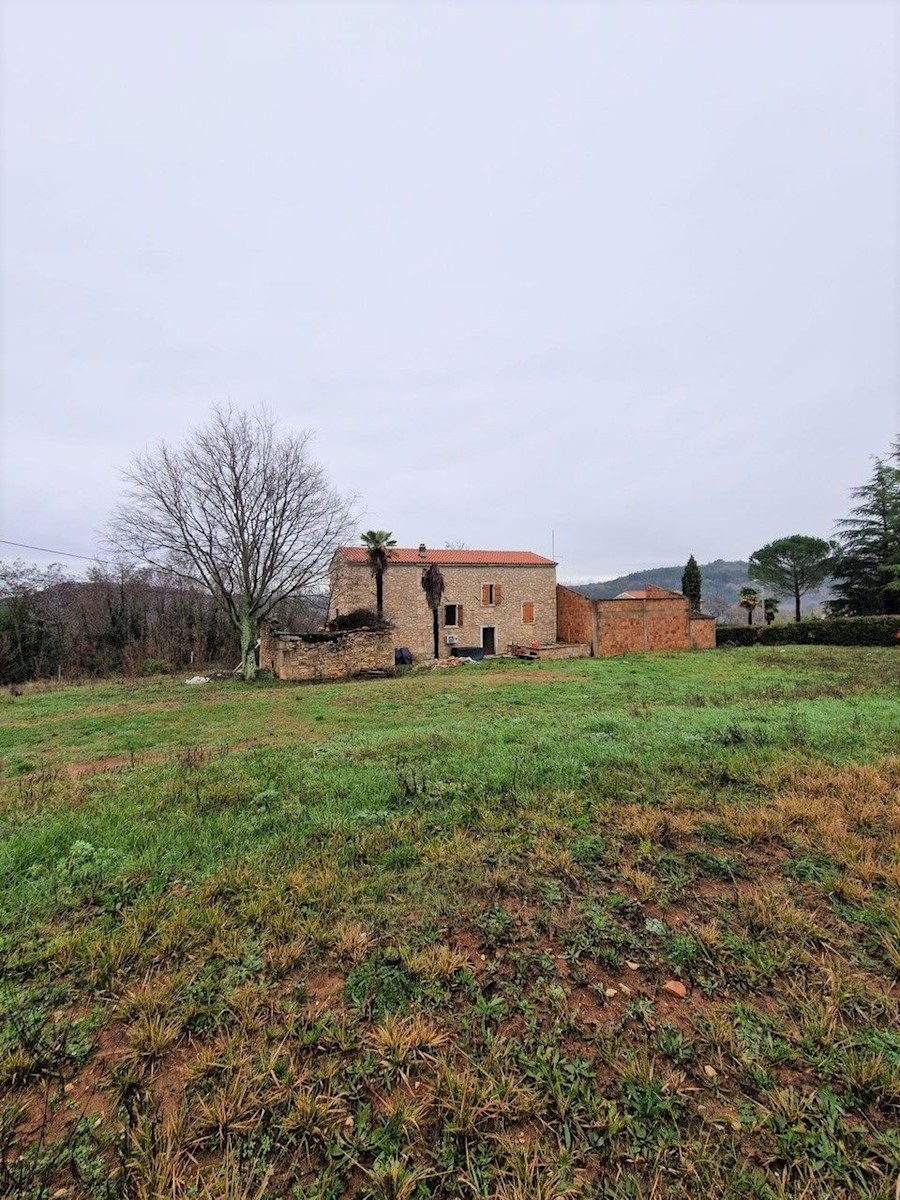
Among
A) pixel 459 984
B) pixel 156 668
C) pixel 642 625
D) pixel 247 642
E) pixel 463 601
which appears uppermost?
pixel 463 601

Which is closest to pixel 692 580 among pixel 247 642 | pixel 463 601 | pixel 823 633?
pixel 823 633

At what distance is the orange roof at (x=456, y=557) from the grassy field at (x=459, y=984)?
20726mm

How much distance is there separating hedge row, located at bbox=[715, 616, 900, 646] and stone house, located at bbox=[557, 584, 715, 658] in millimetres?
2512

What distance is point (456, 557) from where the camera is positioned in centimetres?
2694

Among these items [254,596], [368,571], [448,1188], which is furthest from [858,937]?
[368,571]

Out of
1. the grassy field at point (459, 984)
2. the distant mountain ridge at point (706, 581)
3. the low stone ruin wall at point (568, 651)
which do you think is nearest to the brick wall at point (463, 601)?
the low stone ruin wall at point (568, 651)

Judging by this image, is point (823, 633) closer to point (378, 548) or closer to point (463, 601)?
point (463, 601)

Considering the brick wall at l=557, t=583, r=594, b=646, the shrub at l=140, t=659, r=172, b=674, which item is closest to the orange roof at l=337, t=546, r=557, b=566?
the brick wall at l=557, t=583, r=594, b=646

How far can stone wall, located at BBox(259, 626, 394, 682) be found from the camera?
17516 mm

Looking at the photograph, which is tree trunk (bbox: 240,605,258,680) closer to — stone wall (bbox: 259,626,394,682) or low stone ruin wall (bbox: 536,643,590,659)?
stone wall (bbox: 259,626,394,682)

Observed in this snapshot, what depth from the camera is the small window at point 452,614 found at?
26.0 metres

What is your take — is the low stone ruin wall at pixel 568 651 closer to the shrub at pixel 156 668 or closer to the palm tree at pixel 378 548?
the palm tree at pixel 378 548

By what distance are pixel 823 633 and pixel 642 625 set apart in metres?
8.76

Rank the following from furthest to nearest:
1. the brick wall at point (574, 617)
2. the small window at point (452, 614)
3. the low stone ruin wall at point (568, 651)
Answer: the small window at point (452, 614) → the brick wall at point (574, 617) → the low stone ruin wall at point (568, 651)
